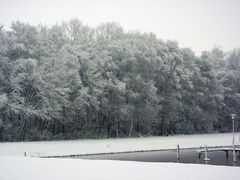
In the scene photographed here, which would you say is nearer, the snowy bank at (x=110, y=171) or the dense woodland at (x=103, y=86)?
the snowy bank at (x=110, y=171)

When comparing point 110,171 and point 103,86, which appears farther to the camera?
point 103,86

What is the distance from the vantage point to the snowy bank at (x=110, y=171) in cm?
1304

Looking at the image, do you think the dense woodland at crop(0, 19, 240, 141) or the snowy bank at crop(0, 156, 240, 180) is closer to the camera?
the snowy bank at crop(0, 156, 240, 180)

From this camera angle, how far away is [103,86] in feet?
153

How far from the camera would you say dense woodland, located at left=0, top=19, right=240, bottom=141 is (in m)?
42.0

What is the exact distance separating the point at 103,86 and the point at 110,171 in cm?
A: 3268

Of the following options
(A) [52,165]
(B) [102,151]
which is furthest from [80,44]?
(A) [52,165]

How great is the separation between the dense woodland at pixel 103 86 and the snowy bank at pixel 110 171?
23.6 meters

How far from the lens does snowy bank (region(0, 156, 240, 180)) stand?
1304 cm

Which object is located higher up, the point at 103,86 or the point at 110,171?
the point at 103,86

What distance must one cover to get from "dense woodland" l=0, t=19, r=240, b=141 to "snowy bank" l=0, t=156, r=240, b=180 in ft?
77.3

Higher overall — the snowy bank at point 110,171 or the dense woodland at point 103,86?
the dense woodland at point 103,86

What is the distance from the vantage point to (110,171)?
46.6 ft

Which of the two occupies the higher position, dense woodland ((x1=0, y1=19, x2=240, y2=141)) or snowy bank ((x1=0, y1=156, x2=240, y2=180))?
dense woodland ((x1=0, y1=19, x2=240, y2=141))
